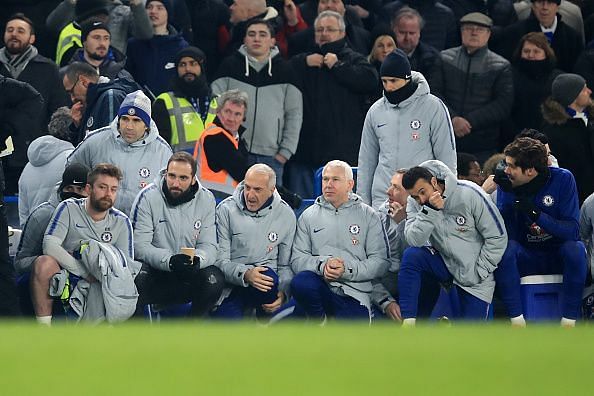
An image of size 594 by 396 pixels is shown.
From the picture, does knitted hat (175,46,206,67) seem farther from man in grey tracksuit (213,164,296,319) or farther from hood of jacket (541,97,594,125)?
hood of jacket (541,97,594,125)

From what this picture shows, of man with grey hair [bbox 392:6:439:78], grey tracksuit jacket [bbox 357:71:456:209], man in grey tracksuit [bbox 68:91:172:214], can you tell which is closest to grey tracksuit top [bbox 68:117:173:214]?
man in grey tracksuit [bbox 68:91:172:214]

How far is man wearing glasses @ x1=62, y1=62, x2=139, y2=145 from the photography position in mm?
12234

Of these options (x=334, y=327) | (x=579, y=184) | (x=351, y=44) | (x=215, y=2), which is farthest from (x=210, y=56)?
(x=334, y=327)

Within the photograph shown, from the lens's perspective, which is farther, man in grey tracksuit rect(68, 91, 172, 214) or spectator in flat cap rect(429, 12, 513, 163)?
spectator in flat cap rect(429, 12, 513, 163)

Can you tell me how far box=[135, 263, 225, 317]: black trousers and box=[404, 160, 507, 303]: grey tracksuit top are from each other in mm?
1534

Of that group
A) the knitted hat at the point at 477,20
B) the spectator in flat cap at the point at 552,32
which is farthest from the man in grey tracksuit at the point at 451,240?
the spectator in flat cap at the point at 552,32

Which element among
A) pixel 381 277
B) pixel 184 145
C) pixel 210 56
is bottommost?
pixel 381 277

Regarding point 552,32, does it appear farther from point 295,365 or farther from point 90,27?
point 295,365

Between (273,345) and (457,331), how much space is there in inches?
26.0

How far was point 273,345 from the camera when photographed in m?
4.38

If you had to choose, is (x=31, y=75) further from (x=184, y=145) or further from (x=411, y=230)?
(x=411, y=230)

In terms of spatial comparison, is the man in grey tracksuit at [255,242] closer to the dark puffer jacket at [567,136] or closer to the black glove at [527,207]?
the black glove at [527,207]

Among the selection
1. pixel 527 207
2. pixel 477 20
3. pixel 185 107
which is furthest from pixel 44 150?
pixel 477 20

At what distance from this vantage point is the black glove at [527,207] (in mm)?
10602
